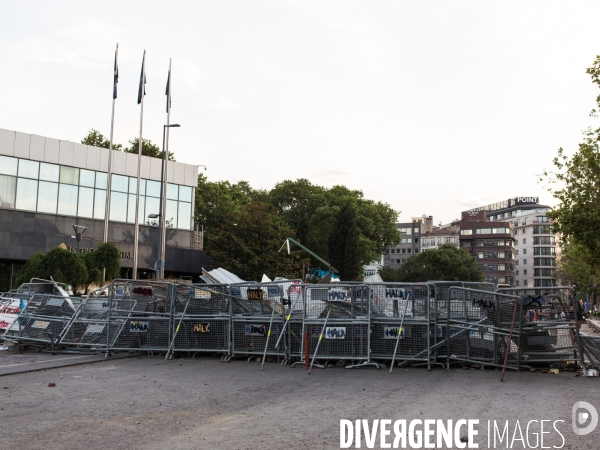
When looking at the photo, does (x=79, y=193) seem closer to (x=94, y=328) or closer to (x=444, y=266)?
(x=94, y=328)

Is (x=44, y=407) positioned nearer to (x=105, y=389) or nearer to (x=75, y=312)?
(x=105, y=389)

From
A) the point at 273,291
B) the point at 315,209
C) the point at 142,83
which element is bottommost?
the point at 273,291

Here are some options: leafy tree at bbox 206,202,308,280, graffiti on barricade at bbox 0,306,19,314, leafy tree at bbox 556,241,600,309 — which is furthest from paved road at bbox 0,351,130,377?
leafy tree at bbox 206,202,308,280

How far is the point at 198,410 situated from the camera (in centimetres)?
997

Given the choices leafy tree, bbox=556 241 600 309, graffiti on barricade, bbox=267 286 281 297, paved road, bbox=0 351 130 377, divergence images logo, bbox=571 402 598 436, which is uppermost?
leafy tree, bbox=556 241 600 309

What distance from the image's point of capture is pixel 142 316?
18656 mm

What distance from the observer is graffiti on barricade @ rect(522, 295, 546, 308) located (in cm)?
1477

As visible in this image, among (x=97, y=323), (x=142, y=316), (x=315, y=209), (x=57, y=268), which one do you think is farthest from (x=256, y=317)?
(x=315, y=209)

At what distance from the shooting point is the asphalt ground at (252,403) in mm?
8000

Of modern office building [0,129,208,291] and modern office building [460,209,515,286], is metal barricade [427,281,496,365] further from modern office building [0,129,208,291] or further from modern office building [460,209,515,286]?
modern office building [460,209,515,286]

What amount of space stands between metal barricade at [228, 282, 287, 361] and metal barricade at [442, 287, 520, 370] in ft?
13.3

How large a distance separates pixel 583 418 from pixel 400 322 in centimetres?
680

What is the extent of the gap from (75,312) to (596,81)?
24087 millimetres

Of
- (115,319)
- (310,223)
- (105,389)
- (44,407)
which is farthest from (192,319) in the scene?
(310,223)
